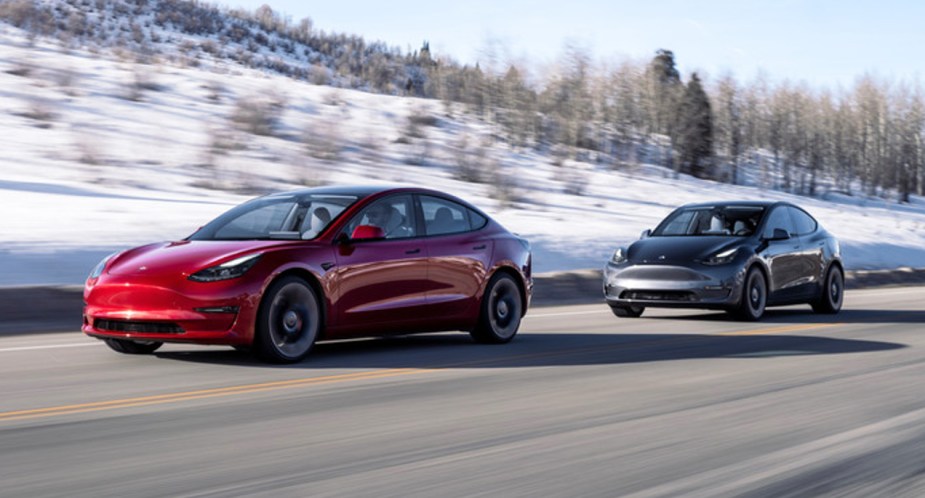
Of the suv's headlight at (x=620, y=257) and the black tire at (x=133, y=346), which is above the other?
the suv's headlight at (x=620, y=257)

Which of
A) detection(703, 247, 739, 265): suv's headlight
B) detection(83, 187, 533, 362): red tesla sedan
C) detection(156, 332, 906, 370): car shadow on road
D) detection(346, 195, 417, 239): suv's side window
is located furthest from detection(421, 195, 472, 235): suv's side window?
detection(703, 247, 739, 265): suv's headlight

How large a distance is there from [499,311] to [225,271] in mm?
3337

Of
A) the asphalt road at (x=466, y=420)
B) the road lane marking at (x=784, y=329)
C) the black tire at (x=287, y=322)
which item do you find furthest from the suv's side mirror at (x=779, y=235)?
the black tire at (x=287, y=322)

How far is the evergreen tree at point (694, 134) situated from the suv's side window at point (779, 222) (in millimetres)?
53562

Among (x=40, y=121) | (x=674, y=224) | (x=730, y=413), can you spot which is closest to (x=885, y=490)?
(x=730, y=413)

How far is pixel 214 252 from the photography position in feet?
30.8

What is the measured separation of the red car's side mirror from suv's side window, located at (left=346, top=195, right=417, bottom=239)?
16cm

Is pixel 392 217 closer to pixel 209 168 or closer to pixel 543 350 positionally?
pixel 543 350

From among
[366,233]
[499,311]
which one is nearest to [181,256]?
[366,233]

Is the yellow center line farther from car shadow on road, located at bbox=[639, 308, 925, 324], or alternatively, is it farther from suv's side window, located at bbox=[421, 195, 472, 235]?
car shadow on road, located at bbox=[639, 308, 925, 324]

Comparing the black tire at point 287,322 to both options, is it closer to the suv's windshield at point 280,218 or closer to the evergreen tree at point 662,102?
the suv's windshield at point 280,218

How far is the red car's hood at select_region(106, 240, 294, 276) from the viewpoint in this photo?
9.21 metres

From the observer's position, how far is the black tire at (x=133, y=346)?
32.9 ft

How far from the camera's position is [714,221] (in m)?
15.9
